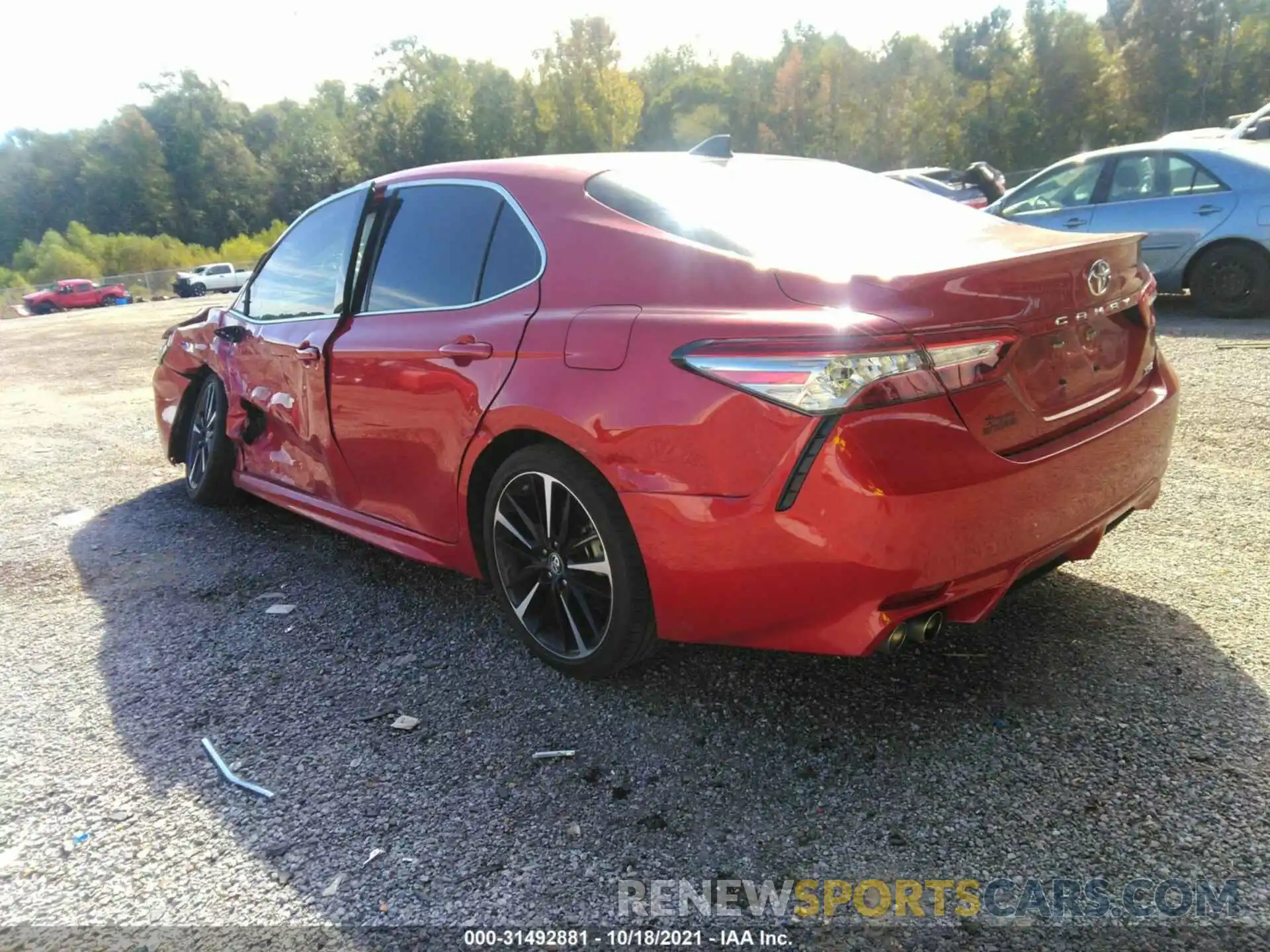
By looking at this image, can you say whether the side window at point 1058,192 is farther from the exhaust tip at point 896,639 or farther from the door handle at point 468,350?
the exhaust tip at point 896,639

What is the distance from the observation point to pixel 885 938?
193cm

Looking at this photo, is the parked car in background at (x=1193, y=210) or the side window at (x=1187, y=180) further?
the side window at (x=1187, y=180)

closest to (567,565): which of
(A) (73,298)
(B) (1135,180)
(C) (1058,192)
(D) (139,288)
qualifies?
(B) (1135,180)

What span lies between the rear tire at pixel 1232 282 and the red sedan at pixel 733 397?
20.6 ft

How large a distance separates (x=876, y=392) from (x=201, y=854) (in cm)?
199

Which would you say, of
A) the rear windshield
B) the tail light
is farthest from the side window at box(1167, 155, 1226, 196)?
the tail light

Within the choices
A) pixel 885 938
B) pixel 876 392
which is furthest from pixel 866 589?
pixel 885 938

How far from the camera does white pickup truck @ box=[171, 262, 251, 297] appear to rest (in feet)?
157

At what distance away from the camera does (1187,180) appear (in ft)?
27.4

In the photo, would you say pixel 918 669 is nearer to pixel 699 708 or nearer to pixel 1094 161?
pixel 699 708

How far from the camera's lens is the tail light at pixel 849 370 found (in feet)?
7.28

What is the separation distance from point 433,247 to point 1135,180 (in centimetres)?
776

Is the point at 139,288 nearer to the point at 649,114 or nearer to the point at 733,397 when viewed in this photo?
the point at 649,114

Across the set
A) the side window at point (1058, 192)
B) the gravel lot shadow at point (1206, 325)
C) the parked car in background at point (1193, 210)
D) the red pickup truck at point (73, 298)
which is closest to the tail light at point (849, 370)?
the gravel lot shadow at point (1206, 325)
